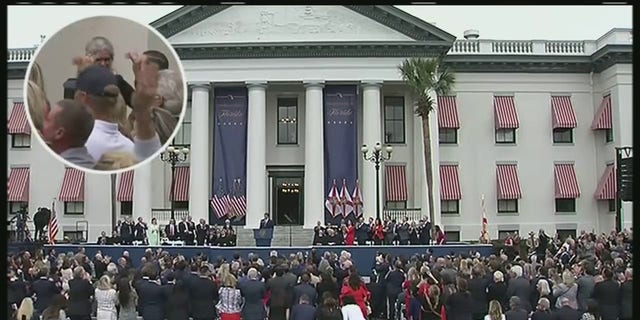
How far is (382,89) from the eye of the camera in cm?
4159

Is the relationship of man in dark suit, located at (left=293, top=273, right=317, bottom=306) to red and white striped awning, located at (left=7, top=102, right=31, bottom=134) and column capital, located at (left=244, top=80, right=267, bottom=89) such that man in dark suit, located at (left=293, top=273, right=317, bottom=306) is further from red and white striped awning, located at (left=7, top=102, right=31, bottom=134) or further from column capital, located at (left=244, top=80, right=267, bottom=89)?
red and white striped awning, located at (left=7, top=102, right=31, bottom=134)

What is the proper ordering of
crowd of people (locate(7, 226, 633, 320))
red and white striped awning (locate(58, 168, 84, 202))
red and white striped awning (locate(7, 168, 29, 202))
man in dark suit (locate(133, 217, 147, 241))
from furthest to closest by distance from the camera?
red and white striped awning (locate(7, 168, 29, 202)) → red and white striped awning (locate(58, 168, 84, 202)) → man in dark suit (locate(133, 217, 147, 241)) → crowd of people (locate(7, 226, 633, 320))

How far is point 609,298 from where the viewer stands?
12906 mm

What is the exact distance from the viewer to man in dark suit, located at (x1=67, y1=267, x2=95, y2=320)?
12.6 meters

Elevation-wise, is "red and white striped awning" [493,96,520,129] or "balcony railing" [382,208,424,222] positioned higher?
"red and white striped awning" [493,96,520,129]

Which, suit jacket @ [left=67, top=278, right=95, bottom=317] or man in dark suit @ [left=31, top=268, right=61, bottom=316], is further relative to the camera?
man in dark suit @ [left=31, top=268, right=61, bottom=316]

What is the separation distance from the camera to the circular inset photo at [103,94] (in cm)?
534

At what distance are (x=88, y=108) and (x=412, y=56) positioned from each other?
3532 cm

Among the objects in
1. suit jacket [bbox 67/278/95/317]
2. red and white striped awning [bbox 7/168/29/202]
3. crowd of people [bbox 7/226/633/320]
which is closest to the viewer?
crowd of people [bbox 7/226/633/320]

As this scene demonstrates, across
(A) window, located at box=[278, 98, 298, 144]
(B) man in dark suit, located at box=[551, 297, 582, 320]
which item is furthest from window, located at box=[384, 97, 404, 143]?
(B) man in dark suit, located at box=[551, 297, 582, 320]

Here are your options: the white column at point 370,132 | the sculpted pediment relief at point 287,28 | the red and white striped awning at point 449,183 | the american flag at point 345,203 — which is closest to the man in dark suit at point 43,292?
the american flag at point 345,203

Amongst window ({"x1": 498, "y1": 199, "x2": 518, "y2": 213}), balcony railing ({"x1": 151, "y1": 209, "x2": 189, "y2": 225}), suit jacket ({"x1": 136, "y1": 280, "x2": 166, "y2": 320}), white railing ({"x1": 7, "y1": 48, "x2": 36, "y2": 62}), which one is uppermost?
white railing ({"x1": 7, "y1": 48, "x2": 36, "y2": 62})

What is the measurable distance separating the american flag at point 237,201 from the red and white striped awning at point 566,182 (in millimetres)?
17784

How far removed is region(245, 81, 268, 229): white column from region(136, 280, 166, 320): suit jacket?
82.4ft
